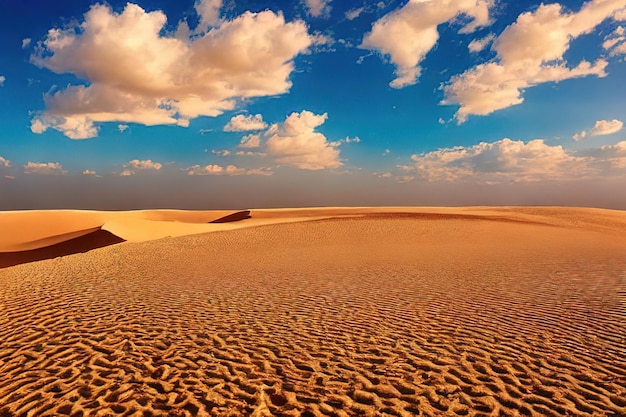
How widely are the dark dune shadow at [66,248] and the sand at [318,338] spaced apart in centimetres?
1371

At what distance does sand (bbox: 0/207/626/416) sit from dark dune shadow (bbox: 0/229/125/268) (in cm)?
1371

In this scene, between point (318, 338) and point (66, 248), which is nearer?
point (318, 338)

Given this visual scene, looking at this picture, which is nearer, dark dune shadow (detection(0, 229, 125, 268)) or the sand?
the sand

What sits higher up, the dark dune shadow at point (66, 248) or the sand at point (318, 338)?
the sand at point (318, 338)

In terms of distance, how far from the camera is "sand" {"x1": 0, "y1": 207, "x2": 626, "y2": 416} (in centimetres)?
612

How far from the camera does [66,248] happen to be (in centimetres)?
3431

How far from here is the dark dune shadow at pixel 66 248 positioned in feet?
107

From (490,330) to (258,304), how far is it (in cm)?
671

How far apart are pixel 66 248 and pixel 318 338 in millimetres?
34023

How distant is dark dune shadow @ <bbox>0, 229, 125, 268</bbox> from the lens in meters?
32.7

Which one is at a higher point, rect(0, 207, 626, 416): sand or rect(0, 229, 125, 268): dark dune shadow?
rect(0, 207, 626, 416): sand

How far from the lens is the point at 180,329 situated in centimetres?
959

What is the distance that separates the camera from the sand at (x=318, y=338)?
6.12 meters

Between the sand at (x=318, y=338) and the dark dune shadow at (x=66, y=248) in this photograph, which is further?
the dark dune shadow at (x=66, y=248)
